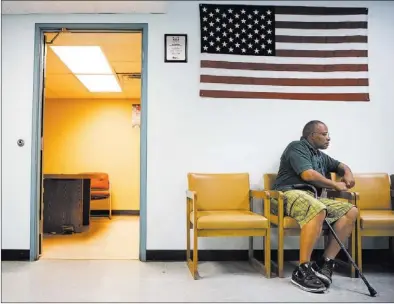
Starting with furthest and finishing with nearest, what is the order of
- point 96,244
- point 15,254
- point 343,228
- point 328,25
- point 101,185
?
1. point 101,185
2. point 96,244
3. point 328,25
4. point 15,254
5. point 343,228

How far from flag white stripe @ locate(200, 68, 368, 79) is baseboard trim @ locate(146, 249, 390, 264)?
5.82 ft

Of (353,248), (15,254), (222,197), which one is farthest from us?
(15,254)

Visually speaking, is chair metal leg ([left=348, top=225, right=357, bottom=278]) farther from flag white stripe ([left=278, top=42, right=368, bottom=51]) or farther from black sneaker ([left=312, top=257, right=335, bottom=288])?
flag white stripe ([left=278, top=42, right=368, bottom=51])

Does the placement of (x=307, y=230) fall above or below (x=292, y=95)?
below

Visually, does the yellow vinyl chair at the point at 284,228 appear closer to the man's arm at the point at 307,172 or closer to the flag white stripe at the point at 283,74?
the man's arm at the point at 307,172

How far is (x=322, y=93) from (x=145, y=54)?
1.86m

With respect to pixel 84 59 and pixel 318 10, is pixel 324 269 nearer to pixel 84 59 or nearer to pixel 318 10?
pixel 318 10

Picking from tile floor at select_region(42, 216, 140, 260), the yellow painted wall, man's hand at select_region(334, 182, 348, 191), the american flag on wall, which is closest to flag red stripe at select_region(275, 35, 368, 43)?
the american flag on wall

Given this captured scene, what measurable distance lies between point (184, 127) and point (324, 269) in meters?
1.86

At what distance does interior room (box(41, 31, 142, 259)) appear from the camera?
4848 millimetres

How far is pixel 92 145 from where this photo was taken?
27.5ft

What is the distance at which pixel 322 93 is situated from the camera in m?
3.96

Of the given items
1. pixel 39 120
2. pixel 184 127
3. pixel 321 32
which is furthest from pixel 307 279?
pixel 39 120

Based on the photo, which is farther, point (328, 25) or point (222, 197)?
point (328, 25)
